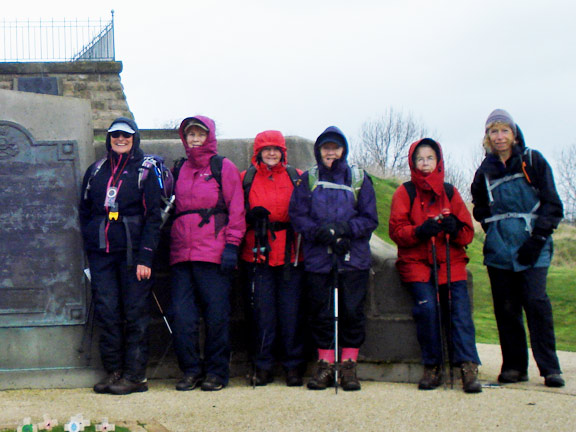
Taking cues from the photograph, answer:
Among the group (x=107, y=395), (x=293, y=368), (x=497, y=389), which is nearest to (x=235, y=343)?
(x=293, y=368)

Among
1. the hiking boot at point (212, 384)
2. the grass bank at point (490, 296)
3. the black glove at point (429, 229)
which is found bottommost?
the grass bank at point (490, 296)

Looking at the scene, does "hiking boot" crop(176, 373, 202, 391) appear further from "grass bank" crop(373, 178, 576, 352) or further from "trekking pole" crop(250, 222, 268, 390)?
"grass bank" crop(373, 178, 576, 352)

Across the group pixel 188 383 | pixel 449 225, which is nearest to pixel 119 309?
pixel 188 383

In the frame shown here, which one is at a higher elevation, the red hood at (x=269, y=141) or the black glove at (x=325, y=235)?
the red hood at (x=269, y=141)

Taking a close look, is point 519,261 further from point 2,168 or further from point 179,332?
point 2,168

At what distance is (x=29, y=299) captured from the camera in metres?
5.83

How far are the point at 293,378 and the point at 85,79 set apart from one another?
13942 mm

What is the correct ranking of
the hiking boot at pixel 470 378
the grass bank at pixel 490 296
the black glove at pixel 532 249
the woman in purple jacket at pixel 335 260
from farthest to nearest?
the grass bank at pixel 490 296 → the woman in purple jacket at pixel 335 260 → the black glove at pixel 532 249 → the hiking boot at pixel 470 378

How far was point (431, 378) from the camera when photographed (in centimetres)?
553

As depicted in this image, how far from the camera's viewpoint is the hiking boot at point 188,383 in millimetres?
5553

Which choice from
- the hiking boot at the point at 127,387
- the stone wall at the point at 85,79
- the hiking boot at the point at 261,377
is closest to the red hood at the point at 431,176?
the hiking boot at the point at 261,377

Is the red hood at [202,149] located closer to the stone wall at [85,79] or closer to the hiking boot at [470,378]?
the hiking boot at [470,378]

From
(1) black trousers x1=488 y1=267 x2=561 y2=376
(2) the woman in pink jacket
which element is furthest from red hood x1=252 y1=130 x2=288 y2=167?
(1) black trousers x1=488 y1=267 x2=561 y2=376

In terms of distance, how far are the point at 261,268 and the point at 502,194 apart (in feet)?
5.84
